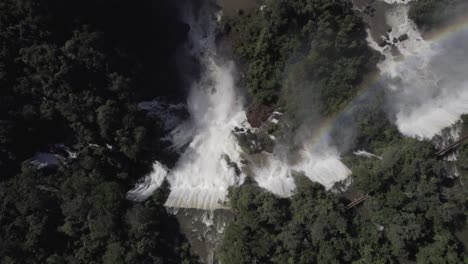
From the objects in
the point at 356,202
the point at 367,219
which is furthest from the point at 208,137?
the point at 367,219

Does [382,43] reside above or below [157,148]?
above

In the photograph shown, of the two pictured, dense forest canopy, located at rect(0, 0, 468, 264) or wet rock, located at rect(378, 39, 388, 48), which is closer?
dense forest canopy, located at rect(0, 0, 468, 264)

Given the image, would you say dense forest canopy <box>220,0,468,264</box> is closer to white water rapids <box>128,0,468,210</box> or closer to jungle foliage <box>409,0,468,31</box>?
jungle foliage <box>409,0,468,31</box>

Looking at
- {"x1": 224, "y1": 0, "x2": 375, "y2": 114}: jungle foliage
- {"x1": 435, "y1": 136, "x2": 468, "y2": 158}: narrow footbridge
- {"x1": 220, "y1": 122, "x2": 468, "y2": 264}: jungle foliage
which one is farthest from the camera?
{"x1": 435, "y1": 136, "x2": 468, "y2": 158}: narrow footbridge

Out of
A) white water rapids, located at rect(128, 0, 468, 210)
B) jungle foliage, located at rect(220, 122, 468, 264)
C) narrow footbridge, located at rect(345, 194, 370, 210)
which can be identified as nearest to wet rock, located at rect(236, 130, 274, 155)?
white water rapids, located at rect(128, 0, 468, 210)

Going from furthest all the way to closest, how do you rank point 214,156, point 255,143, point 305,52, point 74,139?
point 214,156 → point 255,143 → point 305,52 → point 74,139

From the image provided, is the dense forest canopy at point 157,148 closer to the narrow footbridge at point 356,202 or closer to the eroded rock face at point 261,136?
the narrow footbridge at point 356,202

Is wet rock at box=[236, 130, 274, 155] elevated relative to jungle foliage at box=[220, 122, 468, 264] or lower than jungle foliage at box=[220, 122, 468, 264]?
elevated

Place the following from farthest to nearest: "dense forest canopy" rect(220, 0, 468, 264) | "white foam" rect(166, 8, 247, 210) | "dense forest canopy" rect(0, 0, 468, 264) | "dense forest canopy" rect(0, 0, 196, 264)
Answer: "white foam" rect(166, 8, 247, 210) < "dense forest canopy" rect(220, 0, 468, 264) < "dense forest canopy" rect(0, 0, 468, 264) < "dense forest canopy" rect(0, 0, 196, 264)

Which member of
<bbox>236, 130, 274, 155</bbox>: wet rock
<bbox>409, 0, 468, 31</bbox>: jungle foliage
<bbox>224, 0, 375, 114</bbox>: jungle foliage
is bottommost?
<bbox>236, 130, 274, 155</bbox>: wet rock

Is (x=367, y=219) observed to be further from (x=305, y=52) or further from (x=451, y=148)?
(x=305, y=52)

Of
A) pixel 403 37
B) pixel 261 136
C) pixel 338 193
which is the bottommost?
pixel 338 193

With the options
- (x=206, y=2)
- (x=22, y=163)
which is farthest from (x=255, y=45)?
(x=22, y=163)

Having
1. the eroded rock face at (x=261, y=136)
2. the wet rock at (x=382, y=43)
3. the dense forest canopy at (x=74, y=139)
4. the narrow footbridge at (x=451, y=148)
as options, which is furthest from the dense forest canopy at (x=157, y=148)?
the wet rock at (x=382, y=43)
